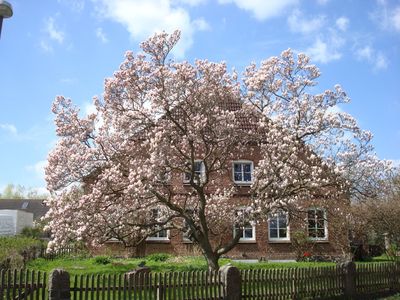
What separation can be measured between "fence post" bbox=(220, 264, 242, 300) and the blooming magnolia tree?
312 cm

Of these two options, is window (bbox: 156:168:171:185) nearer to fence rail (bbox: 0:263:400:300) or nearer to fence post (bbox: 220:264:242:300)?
fence rail (bbox: 0:263:400:300)

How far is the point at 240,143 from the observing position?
54.1ft

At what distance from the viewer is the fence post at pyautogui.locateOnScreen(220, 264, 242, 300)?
39.3ft

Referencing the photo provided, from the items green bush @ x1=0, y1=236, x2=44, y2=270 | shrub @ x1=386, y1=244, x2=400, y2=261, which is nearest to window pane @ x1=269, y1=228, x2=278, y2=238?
shrub @ x1=386, y1=244, x2=400, y2=261

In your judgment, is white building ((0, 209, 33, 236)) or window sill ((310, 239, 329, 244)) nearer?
window sill ((310, 239, 329, 244))

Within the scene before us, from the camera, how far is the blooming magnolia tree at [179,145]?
571 inches

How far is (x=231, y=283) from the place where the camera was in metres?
12.1

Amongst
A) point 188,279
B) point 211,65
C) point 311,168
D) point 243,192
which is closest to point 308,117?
point 311,168

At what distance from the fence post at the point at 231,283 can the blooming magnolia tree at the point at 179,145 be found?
312cm

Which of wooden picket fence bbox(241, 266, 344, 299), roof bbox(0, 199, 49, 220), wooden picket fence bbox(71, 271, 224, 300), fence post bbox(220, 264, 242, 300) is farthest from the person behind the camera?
roof bbox(0, 199, 49, 220)

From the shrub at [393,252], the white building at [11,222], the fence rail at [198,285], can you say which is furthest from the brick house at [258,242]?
the white building at [11,222]

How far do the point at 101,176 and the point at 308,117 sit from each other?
23.6 ft

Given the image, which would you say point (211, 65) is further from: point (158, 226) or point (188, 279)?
point (188, 279)

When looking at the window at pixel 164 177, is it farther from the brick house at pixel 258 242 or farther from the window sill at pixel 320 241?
the window sill at pixel 320 241
